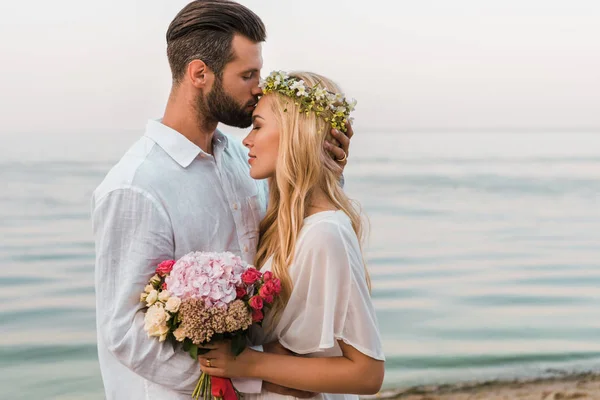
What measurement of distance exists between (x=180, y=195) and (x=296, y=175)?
376mm

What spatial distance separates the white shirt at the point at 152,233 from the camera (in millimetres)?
2406

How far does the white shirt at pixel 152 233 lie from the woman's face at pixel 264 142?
7.8 inches

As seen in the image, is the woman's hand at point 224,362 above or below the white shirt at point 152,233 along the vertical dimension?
below

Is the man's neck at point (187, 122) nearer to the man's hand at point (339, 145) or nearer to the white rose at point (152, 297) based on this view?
the man's hand at point (339, 145)

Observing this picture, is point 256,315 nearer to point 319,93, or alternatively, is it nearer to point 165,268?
point 165,268

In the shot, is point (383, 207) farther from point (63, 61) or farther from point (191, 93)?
point (191, 93)

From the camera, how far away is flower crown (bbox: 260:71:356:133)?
252cm

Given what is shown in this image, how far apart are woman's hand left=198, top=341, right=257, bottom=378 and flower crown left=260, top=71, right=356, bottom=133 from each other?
746 mm

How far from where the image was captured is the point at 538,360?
860 centimetres

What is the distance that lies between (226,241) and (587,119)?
18.6 metres

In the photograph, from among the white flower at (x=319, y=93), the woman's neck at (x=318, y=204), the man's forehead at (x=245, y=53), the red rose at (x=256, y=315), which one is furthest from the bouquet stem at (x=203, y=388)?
the man's forehead at (x=245, y=53)

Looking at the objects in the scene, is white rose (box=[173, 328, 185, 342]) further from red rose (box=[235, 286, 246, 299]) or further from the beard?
the beard

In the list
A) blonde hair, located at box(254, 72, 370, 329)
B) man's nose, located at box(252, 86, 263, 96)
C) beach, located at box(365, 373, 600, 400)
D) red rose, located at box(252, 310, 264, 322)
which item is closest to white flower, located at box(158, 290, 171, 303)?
red rose, located at box(252, 310, 264, 322)

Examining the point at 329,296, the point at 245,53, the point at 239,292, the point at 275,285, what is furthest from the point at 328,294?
the point at 245,53
